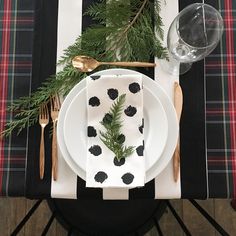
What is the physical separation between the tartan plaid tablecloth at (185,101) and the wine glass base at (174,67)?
17mm

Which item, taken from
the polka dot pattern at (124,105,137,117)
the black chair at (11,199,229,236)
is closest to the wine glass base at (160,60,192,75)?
the polka dot pattern at (124,105,137,117)

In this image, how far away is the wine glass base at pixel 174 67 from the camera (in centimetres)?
83

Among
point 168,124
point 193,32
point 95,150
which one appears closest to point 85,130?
point 95,150

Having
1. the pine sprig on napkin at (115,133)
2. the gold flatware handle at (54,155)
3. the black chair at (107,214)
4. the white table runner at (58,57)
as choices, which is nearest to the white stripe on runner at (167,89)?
the white table runner at (58,57)

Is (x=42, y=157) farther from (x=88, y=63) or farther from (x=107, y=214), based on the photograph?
(x=107, y=214)

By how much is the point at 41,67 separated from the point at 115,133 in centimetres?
24

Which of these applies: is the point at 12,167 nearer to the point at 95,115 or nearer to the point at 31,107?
the point at 31,107

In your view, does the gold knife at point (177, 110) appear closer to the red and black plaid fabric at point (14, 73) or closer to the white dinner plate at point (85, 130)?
the white dinner plate at point (85, 130)

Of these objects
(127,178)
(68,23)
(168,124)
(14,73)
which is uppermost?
(68,23)

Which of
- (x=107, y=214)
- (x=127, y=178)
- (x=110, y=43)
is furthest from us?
(x=107, y=214)

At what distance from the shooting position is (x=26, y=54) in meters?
0.90

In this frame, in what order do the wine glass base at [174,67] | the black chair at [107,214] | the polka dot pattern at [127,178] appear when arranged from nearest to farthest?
the polka dot pattern at [127,178], the wine glass base at [174,67], the black chair at [107,214]

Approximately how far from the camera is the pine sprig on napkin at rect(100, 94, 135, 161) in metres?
0.74

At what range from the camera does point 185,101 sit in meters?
0.84
